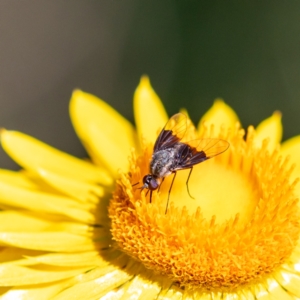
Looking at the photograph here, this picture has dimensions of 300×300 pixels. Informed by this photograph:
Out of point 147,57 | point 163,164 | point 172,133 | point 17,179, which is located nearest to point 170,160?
point 163,164

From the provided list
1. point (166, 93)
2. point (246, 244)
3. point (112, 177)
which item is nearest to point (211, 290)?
point (246, 244)

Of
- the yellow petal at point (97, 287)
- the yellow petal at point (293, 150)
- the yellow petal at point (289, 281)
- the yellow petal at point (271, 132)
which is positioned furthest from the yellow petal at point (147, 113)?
the yellow petal at point (289, 281)

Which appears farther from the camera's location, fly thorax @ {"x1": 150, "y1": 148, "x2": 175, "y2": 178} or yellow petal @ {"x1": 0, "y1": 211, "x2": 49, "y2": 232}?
yellow petal @ {"x1": 0, "y1": 211, "x2": 49, "y2": 232}

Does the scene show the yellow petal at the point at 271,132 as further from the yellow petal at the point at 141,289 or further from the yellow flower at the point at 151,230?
the yellow petal at the point at 141,289

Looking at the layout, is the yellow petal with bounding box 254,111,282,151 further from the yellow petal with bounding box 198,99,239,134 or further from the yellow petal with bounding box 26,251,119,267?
the yellow petal with bounding box 26,251,119,267

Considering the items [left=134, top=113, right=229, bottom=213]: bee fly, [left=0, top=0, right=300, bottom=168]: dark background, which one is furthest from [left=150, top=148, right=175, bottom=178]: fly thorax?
[left=0, top=0, right=300, bottom=168]: dark background

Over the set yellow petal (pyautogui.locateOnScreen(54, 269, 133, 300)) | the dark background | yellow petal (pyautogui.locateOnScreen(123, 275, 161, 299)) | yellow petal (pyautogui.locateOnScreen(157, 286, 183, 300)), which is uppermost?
the dark background

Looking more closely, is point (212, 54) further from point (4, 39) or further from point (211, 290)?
point (211, 290)
